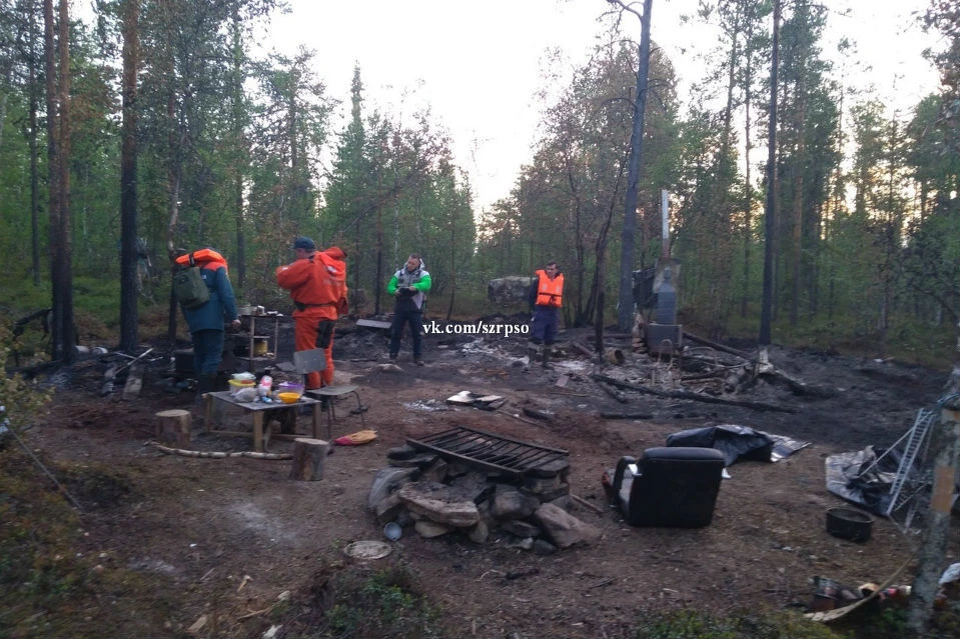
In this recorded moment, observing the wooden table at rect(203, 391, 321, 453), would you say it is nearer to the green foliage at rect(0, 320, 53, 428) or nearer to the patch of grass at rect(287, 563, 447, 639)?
the green foliage at rect(0, 320, 53, 428)

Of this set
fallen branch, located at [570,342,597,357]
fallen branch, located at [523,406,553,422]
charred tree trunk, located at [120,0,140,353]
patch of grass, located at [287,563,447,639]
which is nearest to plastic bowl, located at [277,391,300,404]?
patch of grass, located at [287,563,447,639]

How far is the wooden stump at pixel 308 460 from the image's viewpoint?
627 centimetres

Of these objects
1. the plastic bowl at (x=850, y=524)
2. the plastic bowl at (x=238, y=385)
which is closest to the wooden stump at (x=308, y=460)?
the plastic bowl at (x=238, y=385)

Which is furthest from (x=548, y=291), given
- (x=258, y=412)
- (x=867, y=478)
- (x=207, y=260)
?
(x=867, y=478)

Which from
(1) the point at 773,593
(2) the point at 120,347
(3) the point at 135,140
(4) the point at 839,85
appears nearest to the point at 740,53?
(4) the point at 839,85

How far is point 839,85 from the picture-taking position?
24.9 metres

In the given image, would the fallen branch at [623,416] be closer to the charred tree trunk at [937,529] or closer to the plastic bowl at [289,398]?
the plastic bowl at [289,398]

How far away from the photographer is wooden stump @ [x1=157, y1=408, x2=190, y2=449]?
690 centimetres

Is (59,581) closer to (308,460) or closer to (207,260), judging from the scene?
(308,460)

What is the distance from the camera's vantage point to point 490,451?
598cm

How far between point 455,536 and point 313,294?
4319mm

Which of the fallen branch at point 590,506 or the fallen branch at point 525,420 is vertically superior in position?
the fallen branch at point 525,420

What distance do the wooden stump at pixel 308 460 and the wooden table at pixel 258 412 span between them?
742 millimetres

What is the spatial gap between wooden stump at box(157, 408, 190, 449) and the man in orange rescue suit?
177cm
